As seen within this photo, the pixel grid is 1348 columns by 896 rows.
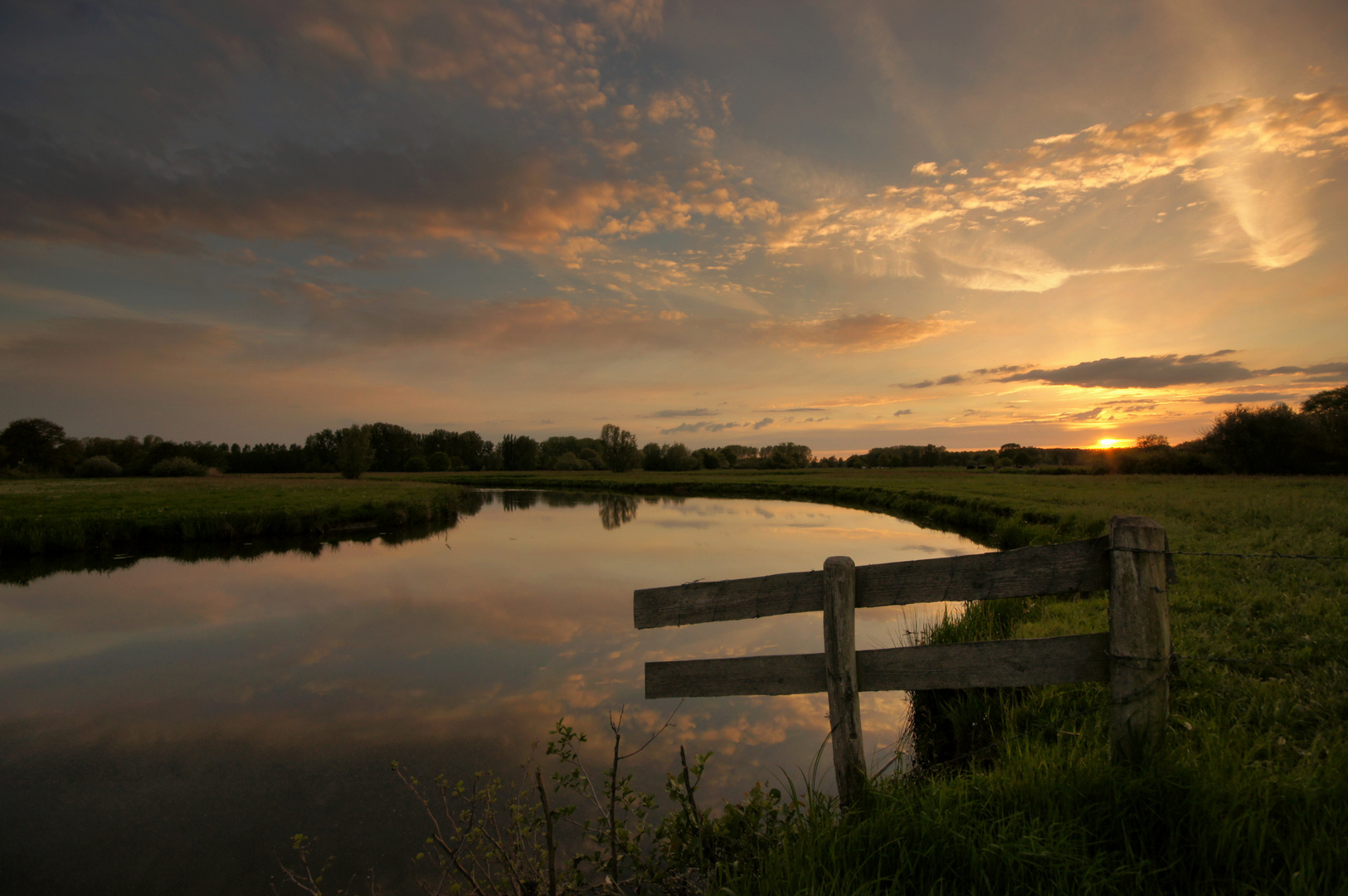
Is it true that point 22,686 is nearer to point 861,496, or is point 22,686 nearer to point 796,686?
point 796,686

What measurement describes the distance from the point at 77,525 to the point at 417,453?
293 ft

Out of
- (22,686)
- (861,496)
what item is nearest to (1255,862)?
(22,686)

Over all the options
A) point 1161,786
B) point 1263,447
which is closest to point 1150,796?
point 1161,786

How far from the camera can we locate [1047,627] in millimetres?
6965

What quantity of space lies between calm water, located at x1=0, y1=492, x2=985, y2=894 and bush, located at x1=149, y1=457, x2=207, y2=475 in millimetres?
54386

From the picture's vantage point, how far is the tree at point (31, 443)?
211 feet

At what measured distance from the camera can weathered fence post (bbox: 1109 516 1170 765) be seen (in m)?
2.88

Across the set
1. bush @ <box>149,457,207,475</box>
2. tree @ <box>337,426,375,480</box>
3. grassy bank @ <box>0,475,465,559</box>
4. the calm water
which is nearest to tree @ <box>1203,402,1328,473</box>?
the calm water

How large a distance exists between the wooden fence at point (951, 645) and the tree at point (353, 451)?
6448cm

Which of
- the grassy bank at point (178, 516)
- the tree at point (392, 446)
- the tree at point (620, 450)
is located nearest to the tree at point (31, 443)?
the tree at point (392, 446)

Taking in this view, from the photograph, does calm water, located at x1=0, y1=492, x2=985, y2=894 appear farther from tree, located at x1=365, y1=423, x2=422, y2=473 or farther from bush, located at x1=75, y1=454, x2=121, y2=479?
tree, located at x1=365, y1=423, x2=422, y2=473

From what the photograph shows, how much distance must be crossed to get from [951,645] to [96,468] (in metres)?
80.9

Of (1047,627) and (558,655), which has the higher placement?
(1047,627)

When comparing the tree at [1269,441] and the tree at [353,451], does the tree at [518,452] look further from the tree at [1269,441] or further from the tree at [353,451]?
the tree at [1269,441]
